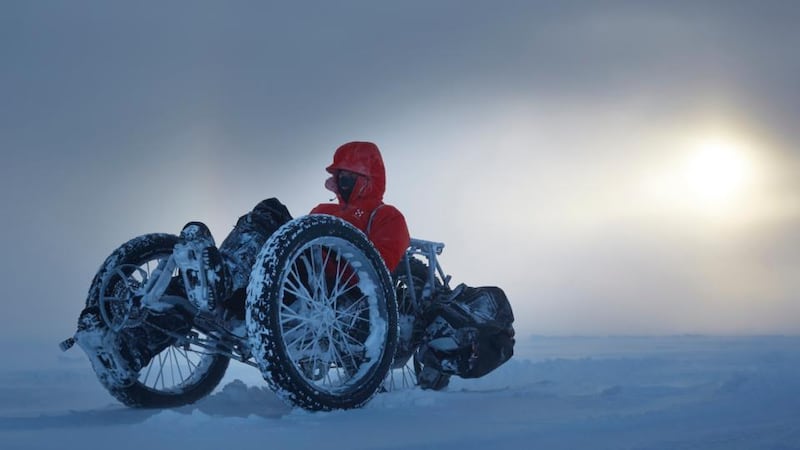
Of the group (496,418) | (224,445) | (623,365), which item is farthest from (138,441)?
(623,365)

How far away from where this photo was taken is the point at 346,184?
21.7ft

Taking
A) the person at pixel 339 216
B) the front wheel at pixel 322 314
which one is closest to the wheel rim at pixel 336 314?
the front wheel at pixel 322 314

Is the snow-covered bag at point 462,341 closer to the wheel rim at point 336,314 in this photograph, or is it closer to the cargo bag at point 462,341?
the cargo bag at point 462,341

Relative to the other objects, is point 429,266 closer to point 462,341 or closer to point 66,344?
point 462,341

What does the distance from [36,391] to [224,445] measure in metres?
4.45

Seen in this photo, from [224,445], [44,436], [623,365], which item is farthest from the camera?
[623,365]

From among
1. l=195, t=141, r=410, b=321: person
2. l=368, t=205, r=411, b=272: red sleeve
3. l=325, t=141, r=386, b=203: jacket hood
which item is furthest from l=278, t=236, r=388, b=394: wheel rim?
l=325, t=141, r=386, b=203: jacket hood

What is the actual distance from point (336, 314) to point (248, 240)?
2.62ft

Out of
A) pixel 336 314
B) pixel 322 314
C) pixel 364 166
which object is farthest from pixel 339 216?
pixel 322 314

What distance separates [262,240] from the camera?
18.5 feet

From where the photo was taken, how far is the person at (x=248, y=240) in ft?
16.7

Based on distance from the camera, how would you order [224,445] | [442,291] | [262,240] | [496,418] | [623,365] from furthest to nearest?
[623,365]
[442,291]
[262,240]
[496,418]
[224,445]

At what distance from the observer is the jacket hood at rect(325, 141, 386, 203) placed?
6523mm

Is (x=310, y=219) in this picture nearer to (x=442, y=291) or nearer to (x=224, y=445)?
(x=224, y=445)
